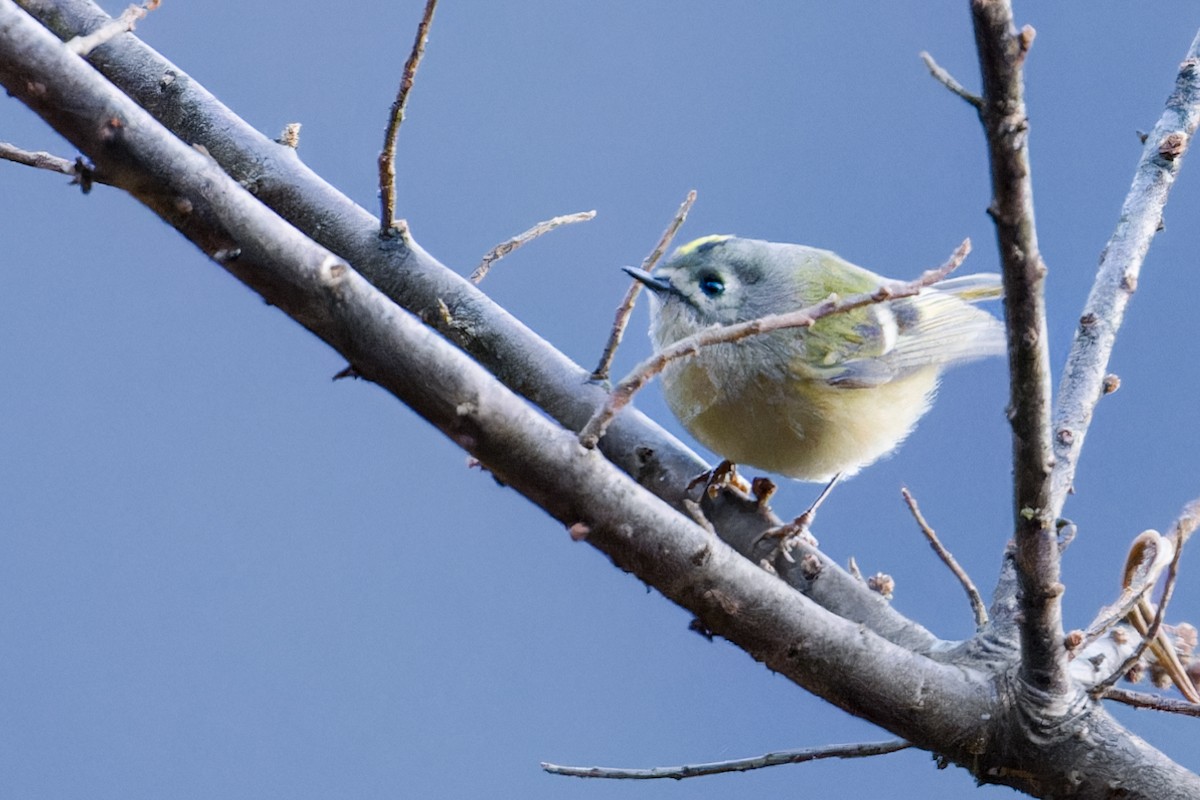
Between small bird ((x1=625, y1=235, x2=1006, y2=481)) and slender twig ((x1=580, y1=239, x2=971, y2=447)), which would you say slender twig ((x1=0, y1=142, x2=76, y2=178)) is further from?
small bird ((x1=625, y1=235, x2=1006, y2=481))

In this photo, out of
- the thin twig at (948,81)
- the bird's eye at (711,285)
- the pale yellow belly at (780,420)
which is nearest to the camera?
the thin twig at (948,81)

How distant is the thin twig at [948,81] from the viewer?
18.1 inches

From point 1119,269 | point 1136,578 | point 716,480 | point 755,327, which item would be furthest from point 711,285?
point 755,327

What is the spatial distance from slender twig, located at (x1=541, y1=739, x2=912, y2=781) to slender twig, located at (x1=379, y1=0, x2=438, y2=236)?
50cm

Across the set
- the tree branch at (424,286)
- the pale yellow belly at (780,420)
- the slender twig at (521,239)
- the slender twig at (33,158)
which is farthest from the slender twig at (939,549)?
the slender twig at (33,158)

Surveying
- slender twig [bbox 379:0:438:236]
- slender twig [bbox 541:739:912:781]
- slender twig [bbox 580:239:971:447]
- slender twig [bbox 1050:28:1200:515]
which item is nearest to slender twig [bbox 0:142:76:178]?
slender twig [bbox 379:0:438:236]

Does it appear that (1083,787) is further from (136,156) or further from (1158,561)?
(136,156)

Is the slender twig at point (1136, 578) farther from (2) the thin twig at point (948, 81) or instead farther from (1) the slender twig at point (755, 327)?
(2) the thin twig at point (948, 81)

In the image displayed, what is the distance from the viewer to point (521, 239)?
39.9 inches

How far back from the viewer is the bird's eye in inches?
50.1

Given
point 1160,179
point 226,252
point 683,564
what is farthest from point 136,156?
point 1160,179

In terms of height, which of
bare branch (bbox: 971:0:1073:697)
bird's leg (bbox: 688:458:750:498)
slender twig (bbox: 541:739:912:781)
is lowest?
slender twig (bbox: 541:739:912:781)

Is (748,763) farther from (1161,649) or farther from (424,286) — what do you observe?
(424,286)

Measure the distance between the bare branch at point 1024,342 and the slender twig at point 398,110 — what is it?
0.40 meters
